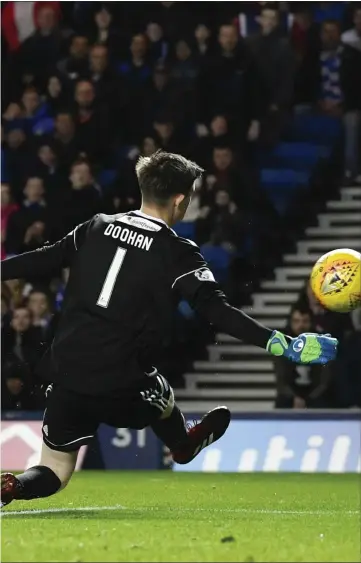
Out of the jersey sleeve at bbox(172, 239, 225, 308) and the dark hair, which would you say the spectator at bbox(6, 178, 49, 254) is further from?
the jersey sleeve at bbox(172, 239, 225, 308)

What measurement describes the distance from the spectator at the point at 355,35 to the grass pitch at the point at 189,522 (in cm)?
679

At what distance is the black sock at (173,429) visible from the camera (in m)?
7.41

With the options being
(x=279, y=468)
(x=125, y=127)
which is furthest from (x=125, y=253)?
(x=125, y=127)

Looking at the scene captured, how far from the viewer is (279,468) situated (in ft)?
40.3

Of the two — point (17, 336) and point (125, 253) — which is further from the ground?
point (125, 253)

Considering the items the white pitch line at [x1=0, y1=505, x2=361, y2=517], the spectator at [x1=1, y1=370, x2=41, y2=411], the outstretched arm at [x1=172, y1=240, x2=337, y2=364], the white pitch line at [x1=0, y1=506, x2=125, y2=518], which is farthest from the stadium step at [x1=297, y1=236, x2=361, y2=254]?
the outstretched arm at [x1=172, y1=240, x2=337, y2=364]

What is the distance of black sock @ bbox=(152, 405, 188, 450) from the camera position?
7.41m

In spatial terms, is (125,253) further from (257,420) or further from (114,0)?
(114,0)

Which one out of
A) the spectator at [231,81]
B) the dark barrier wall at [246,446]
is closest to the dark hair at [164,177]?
the dark barrier wall at [246,446]

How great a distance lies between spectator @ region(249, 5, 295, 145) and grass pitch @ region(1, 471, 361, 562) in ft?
20.3

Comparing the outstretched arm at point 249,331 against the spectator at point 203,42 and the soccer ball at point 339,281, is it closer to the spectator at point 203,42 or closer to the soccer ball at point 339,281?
the soccer ball at point 339,281

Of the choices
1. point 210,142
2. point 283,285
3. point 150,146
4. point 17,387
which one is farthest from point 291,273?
point 17,387

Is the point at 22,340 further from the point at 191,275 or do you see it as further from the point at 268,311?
the point at 191,275

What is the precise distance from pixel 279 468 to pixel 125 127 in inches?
214
